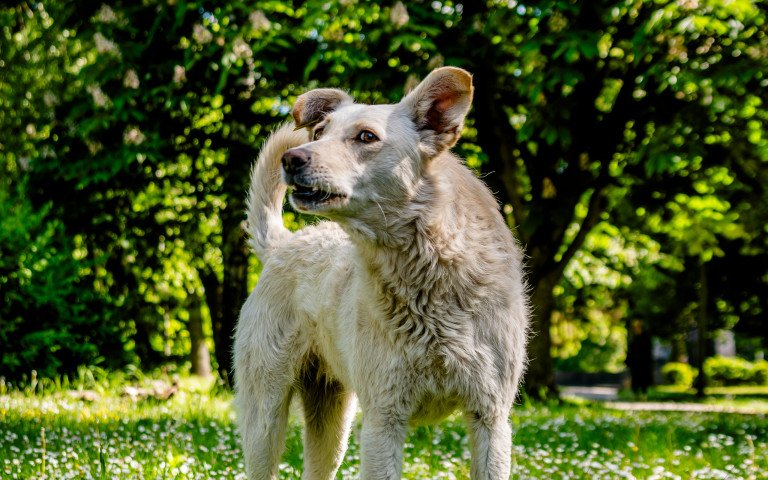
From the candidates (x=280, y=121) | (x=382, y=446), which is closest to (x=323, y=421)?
(x=382, y=446)

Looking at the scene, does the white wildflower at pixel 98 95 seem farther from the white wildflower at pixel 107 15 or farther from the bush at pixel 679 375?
the bush at pixel 679 375

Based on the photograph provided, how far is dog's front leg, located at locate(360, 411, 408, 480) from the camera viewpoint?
3.40 m

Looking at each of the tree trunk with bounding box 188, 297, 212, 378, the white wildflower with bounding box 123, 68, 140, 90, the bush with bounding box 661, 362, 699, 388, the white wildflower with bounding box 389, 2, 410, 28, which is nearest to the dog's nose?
the white wildflower with bounding box 389, 2, 410, 28

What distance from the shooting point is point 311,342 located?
4.39 metres

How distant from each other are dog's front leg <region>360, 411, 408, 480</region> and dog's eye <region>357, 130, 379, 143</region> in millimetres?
1196

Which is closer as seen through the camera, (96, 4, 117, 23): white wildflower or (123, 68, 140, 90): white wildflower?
(123, 68, 140, 90): white wildflower

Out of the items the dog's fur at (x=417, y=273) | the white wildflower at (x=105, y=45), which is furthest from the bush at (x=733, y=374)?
the dog's fur at (x=417, y=273)

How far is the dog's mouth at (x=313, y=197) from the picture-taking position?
10.9 feet

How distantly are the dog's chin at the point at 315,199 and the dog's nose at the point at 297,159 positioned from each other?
0.09m

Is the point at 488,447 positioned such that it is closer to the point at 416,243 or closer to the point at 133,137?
the point at 416,243

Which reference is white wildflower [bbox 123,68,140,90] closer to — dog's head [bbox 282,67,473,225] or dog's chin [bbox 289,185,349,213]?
dog's head [bbox 282,67,473,225]

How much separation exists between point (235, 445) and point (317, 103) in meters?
3.58

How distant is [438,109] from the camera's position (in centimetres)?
365

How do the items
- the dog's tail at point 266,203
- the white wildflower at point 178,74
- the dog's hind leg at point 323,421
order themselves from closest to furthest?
the dog's hind leg at point 323,421 < the dog's tail at point 266,203 < the white wildflower at point 178,74
